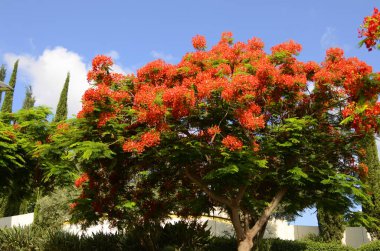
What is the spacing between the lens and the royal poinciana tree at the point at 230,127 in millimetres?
10289

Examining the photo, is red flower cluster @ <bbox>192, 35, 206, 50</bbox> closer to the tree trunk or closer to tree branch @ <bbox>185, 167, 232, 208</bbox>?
tree branch @ <bbox>185, 167, 232, 208</bbox>

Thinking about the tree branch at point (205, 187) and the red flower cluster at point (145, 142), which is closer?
the red flower cluster at point (145, 142)

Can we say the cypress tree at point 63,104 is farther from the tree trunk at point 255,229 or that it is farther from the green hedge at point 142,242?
the tree trunk at point 255,229

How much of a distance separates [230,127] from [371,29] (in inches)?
225

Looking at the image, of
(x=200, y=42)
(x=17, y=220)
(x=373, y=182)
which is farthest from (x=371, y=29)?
(x=17, y=220)

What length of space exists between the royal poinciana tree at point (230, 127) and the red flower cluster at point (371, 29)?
309 centimetres

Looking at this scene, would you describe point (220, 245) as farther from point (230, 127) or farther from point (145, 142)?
point (145, 142)

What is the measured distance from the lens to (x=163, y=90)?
399 inches

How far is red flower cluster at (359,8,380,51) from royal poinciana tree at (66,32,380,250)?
3087mm

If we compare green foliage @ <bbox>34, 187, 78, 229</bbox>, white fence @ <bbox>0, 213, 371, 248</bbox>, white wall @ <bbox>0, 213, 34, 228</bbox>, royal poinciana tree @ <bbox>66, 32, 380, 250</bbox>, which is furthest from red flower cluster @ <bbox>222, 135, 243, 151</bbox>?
white wall @ <bbox>0, 213, 34, 228</bbox>

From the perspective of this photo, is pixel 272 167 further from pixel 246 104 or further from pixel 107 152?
pixel 107 152

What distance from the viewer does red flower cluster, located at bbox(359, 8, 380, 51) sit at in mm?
6194

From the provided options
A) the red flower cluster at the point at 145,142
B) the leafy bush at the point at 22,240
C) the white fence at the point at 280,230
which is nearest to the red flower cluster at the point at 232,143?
the red flower cluster at the point at 145,142

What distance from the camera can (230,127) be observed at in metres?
11.5
